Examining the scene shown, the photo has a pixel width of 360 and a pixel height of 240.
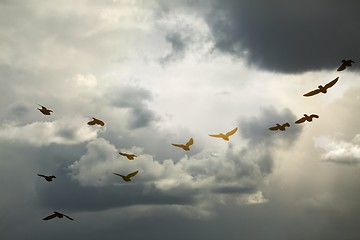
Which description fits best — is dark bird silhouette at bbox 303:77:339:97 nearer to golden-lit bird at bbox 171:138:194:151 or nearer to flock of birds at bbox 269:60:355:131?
flock of birds at bbox 269:60:355:131

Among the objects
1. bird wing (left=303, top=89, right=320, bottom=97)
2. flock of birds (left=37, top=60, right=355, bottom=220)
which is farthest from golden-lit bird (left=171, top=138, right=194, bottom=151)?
bird wing (left=303, top=89, right=320, bottom=97)

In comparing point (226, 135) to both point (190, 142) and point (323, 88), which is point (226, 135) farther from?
point (323, 88)

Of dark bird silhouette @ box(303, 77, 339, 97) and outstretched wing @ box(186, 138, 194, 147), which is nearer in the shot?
dark bird silhouette @ box(303, 77, 339, 97)

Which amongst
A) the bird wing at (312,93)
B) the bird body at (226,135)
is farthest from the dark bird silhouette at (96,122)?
the bird wing at (312,93)

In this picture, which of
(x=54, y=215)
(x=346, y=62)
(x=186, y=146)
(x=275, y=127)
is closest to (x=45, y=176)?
(x=54, y=215)

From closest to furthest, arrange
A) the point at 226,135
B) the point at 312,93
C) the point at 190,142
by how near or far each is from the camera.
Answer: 1. the point at 312,93
2. the point at 226,135
3. the point at 190,142

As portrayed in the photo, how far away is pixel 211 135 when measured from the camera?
65188 millimetres

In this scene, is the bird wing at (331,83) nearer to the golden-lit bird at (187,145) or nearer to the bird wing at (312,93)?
the bird wing at (312,93)

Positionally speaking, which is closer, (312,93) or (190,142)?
(312,93)

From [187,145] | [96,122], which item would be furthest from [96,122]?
[187,145]

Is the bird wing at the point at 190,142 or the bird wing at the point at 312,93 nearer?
the bird wing at the point at 312,93

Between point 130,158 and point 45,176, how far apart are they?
1459 cm

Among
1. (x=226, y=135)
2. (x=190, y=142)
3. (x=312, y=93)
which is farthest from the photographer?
(x=190, y=142)

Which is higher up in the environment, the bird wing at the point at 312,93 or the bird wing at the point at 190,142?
the bird wing at the point at 312,93
